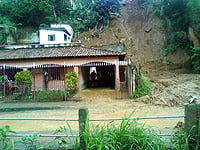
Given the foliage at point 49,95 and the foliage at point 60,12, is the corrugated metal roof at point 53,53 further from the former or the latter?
the foliage at point 60,12

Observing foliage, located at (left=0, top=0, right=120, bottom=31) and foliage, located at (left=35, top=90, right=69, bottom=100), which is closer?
foliage, located at (left=35, top=90, right=69, bottom=100)

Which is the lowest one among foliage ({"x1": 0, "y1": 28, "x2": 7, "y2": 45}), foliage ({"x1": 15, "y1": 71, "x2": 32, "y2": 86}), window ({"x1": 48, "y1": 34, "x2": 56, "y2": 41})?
foliage ({"x1": 15, "y1": 71, "x2": 32, "y2": 86})

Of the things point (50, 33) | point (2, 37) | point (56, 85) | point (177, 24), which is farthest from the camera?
point (2, 37)

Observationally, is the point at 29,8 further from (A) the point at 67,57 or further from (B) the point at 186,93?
(B) the point at 186,93

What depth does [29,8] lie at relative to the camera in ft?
90.0

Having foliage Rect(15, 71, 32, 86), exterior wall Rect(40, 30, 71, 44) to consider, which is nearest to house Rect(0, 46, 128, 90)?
foliage Rect(15, 71, 32, 86)

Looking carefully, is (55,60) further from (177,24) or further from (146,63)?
(177,24)

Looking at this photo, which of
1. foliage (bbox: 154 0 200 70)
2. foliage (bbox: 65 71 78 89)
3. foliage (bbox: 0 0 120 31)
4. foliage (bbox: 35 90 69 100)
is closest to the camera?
foliage (bbox: 65 71 78 89)

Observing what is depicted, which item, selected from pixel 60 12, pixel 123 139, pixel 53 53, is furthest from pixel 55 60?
pixel 60 12

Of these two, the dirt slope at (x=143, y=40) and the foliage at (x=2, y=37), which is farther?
the foliage at (x=2, y=37)

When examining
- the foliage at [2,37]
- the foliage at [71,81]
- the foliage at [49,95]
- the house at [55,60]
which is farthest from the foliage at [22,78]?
the foliage at [2,37]

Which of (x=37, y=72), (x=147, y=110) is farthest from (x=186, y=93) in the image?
(x=37, y=72)

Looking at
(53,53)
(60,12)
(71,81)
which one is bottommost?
(71,81)

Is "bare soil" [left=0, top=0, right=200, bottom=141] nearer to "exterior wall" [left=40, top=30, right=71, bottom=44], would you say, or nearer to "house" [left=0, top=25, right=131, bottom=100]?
"house" [left=0, top=25, right=131, bottom=100]
